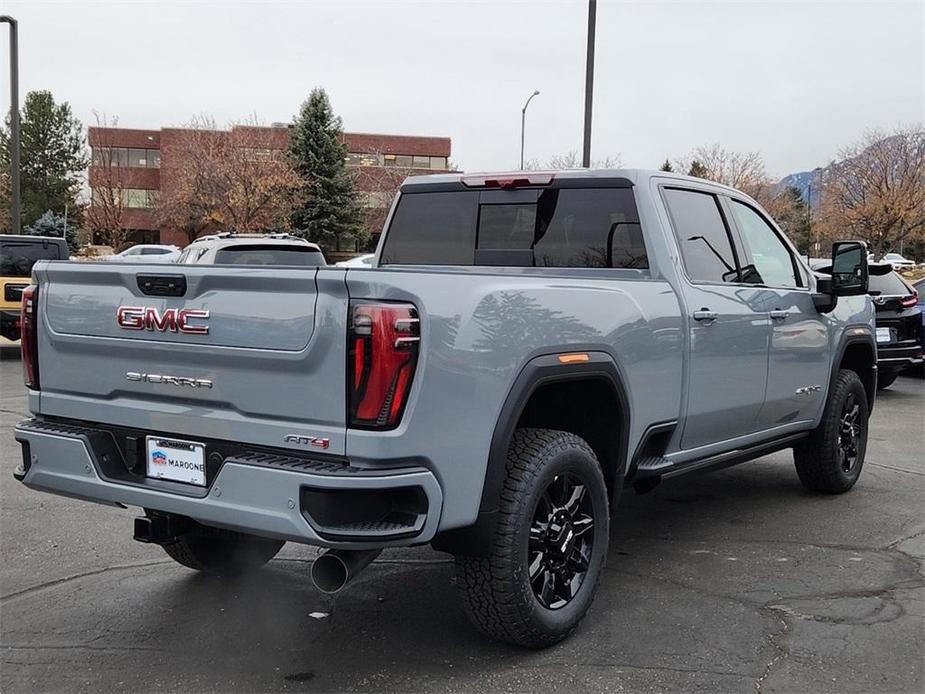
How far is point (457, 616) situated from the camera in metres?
4.16

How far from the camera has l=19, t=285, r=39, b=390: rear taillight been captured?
3.88 m

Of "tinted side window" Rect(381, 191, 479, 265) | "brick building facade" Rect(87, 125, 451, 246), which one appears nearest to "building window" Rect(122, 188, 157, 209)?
"brick building facade" Rect(87, 125, 451, 246)

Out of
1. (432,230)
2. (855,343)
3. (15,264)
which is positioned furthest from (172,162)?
(855,343)

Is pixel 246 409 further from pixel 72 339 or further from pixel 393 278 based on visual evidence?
pixel 72 339

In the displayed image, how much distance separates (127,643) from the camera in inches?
150

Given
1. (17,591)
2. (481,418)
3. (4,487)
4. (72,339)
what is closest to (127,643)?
(17,591)

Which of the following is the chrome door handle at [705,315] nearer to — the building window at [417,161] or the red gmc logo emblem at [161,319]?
the red gmc logo emblem at [161,319]

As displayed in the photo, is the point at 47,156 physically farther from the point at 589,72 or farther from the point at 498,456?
the point at 498,456

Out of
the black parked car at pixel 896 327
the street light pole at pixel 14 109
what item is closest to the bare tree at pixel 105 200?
the street light pole at pixel 14 109

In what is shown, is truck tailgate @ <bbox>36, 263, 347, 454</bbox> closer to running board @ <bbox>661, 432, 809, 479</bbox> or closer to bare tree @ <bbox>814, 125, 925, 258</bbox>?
running board @ <bbox>661, 432, 809, 479</bbox>

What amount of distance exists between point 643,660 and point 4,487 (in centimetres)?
471

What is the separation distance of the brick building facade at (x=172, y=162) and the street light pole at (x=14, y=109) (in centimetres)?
2340

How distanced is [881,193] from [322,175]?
2608cm

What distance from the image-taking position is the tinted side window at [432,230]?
5.22m
